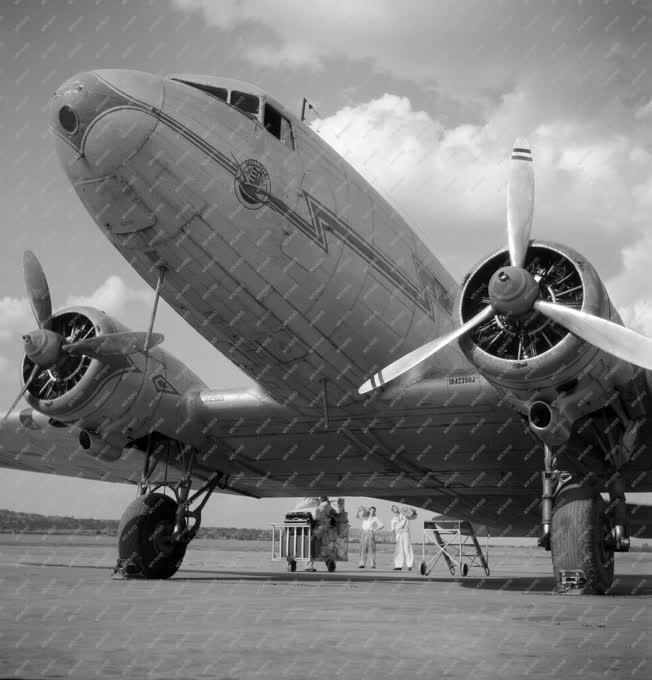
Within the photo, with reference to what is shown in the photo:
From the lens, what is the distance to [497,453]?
13.8 metres

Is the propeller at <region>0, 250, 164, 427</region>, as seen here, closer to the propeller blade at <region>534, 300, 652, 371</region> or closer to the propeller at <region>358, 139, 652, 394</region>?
the propeller at <region>358, 139, 652, 394</region>

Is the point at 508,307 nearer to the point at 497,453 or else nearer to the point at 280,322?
the point at 280,322

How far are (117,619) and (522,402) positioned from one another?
5487mm

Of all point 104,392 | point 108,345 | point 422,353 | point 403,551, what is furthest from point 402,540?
point 422,353

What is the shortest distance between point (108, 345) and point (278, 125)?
4039mm

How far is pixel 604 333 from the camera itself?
30.8 ft

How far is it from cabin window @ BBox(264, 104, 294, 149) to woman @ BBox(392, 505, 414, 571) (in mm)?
14885

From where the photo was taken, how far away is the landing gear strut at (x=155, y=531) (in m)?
13.6

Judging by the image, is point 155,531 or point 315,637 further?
point 155,531

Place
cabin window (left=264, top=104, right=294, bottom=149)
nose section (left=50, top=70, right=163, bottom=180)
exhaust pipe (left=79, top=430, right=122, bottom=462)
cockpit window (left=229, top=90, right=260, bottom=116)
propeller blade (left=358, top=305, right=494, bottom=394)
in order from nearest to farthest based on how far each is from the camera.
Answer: nose section (left=50, top=70, right=163, bottom=180) < propeller blade (left=358, top=305, right=494, bottom=394) < cockpit window (left=229, top=90, right=260, bottom=116) < cabin window (left=264, top=104, right=294, bottom=149) < exhaust pipe (left=79, top=430, right=122, bottom=462)

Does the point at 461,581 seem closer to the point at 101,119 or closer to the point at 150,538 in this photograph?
the point at 150,538

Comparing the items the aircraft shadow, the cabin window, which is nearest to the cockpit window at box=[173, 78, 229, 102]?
the cabin window

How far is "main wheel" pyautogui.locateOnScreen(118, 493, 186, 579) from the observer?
13657 mm

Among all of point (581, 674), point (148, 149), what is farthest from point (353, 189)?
point (581, 674)
